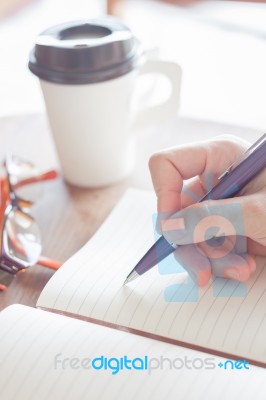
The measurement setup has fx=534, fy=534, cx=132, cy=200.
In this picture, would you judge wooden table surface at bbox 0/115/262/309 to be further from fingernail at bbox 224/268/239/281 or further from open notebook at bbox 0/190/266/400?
fingernail at bbox 224/268/239/281

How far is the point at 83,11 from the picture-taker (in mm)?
1641

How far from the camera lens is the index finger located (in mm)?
470

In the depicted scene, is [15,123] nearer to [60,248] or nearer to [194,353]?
[60,248]

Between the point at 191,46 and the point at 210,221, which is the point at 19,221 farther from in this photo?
the point at 191,46

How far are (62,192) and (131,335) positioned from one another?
0.26m

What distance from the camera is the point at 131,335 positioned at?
41 cm

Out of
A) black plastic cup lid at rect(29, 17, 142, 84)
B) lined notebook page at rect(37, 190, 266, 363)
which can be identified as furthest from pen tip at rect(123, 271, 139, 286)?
black plastic cup lid at rect(29, 17, 142, 84)

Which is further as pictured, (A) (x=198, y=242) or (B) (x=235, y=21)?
(B) (x=235, y=21)

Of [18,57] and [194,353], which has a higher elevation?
[194,353]

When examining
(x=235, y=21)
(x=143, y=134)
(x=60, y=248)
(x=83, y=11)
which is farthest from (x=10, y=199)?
(x=83, y=11)

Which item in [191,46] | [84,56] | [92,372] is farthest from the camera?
[191,46]

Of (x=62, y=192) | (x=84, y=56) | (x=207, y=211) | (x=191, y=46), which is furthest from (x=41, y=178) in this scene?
(x=191, y=46)

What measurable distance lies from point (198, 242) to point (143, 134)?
0.30m

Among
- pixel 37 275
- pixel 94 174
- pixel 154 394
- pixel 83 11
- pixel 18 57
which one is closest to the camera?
pixel 154 394
